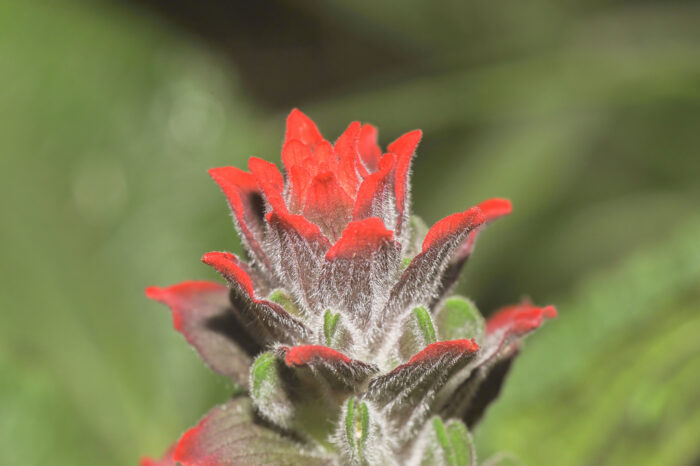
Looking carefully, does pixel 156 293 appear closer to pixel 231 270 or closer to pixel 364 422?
pixel 231 270

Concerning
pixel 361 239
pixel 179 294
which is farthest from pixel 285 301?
pixel 179 294

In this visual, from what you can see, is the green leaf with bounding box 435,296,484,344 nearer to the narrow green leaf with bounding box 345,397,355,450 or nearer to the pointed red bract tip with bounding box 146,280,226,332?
the narrow green leaf with bounding box 345,397,355,450

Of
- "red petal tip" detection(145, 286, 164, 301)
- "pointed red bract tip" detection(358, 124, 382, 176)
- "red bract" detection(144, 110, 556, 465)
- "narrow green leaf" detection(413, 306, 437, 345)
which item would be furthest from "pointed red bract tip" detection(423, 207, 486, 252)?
"red petal tip" detection(145, 286, 164, 301)

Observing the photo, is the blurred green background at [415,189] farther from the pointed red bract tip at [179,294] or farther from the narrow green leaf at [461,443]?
the pointed red bract tip at [179,294]

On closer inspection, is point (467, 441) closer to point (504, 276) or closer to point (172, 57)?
point (504, 276)

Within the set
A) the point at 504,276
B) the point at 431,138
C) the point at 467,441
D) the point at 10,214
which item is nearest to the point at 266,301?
the point at 467,441

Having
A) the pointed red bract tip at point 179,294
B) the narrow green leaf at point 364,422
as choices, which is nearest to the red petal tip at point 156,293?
the pointed red bract tip at point 179,294

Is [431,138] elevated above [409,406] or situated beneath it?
Answer: elevated above

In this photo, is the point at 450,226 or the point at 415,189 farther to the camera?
the point at 415,189
